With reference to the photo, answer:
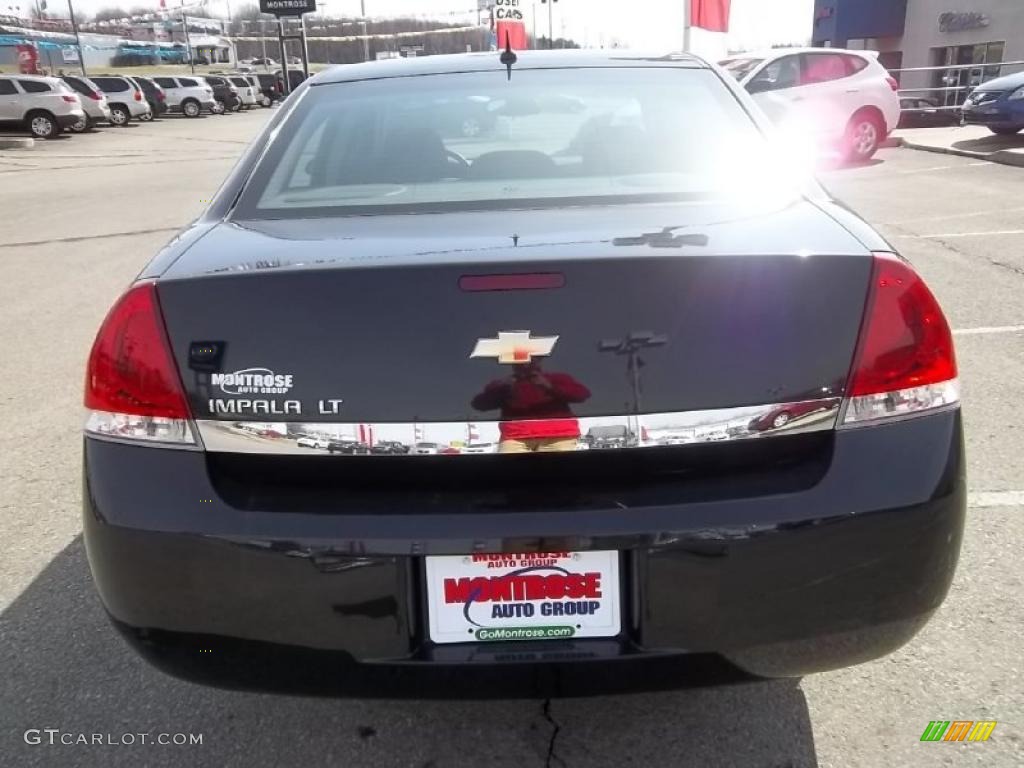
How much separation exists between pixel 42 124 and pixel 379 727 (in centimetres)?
2958

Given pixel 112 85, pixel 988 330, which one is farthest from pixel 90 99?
pixel 988 330

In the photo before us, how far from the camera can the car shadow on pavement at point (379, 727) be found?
2.08 metres

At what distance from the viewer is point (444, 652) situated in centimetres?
168

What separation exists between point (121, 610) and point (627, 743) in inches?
45.1

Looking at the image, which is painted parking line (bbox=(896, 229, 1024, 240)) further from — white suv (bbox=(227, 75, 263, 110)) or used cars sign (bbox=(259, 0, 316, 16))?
white suv (bbox=(227, 75, 263, 110))

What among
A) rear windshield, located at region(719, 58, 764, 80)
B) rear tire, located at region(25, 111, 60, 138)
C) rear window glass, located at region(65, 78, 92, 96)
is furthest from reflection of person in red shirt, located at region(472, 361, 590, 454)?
rear window glass, located at region(65, 78, 92, 96)

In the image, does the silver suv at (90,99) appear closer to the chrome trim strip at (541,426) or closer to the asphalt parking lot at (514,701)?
the asphalt parking lot at (514,701)

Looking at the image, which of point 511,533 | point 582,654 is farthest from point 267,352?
point 582,654

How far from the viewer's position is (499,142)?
8.93ft

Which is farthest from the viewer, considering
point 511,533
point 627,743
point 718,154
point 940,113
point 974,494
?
point 940,113

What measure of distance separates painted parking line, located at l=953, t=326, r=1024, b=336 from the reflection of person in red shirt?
4.18 m

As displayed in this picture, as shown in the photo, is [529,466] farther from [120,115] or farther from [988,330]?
[120,115]

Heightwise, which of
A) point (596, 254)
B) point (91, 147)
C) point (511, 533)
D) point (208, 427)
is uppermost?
point (596, 254)

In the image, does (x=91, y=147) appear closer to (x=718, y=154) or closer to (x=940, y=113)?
(x=940, y=113)
